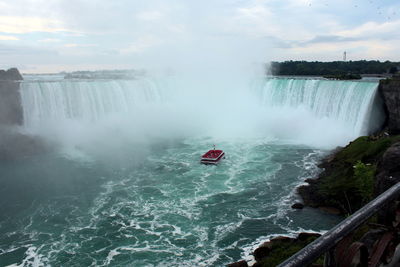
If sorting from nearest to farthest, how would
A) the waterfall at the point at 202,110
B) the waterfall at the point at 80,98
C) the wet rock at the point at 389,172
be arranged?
the wet rock at the point at 389,172, the waterfall at the point at 202,110, the waterfall at the point at 80,98

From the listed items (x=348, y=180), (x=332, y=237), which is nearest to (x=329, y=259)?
(x=332, y=237)

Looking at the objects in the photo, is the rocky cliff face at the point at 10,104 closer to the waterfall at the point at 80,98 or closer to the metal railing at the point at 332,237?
the waterfall at the point at 80,98

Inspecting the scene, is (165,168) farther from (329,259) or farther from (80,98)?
(329,259)

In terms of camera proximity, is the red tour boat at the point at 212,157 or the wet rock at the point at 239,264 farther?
the red tour boat at the point at 212,157

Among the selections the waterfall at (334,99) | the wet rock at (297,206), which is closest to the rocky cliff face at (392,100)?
the waterfall at (334,99)

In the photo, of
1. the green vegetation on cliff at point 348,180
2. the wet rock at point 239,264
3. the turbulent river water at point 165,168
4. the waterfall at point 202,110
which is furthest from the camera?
the waterfall at point 202,110

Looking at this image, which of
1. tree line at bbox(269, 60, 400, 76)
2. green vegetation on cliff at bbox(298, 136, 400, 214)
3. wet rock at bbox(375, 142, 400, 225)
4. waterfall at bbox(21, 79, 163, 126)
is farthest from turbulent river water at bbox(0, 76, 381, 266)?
tree line at bbox(269, 60, 400, 76)
